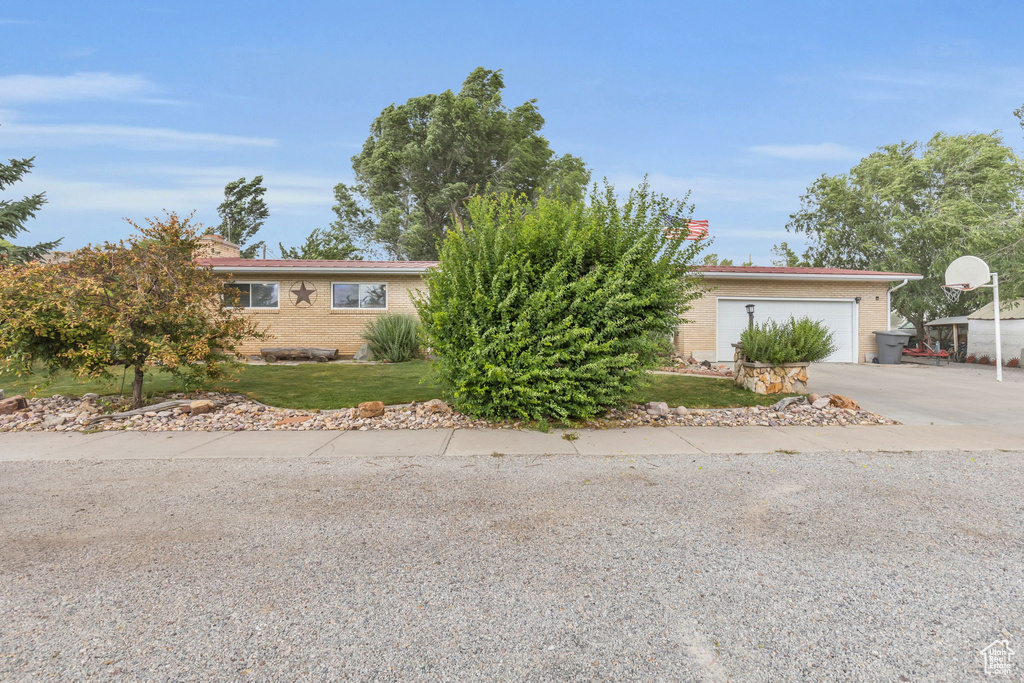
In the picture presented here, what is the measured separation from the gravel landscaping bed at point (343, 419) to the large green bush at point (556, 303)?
401 millimetres

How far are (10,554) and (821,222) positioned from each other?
3168 centimetres

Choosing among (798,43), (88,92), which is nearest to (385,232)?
(88,92)

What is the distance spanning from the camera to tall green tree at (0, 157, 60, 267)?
15578mm

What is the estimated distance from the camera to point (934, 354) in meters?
17.2

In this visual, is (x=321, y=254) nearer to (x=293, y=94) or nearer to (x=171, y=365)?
(x=293, y=94)

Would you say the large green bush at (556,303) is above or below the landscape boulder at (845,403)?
above

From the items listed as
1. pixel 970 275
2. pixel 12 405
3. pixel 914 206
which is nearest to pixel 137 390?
pixel 12 405

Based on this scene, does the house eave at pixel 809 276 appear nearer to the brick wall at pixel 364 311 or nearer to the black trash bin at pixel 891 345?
the brick wall at pixel 364 311

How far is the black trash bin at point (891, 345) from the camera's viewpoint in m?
16.1

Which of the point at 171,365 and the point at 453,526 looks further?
the point at 171,365

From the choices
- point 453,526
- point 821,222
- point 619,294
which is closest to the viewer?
point 453,526

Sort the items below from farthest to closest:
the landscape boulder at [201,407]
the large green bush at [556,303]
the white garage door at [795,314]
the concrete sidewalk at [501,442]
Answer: the white garage door at [795,314] < the landscape boulder at [201,407] < the large green bush at [556,303] < the concrete sidewalk at [501,442]

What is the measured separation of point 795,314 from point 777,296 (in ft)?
2.68

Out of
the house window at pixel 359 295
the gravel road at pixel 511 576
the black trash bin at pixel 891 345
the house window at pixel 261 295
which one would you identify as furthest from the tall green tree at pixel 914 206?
the house window at pixel 261 295
